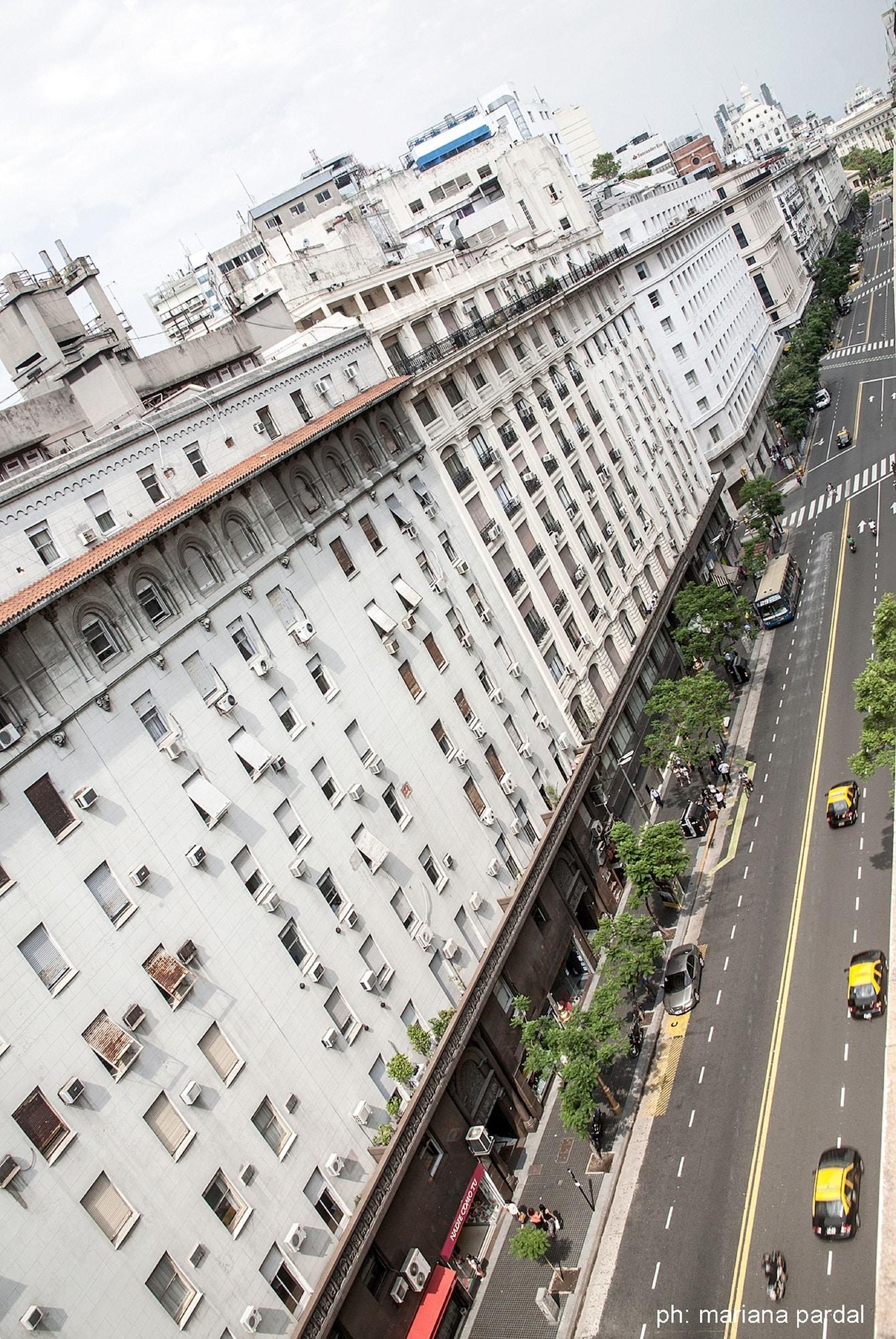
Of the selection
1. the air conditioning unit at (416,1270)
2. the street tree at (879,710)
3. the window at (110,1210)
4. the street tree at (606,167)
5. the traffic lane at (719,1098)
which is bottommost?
the traffic lane at (719,1098)

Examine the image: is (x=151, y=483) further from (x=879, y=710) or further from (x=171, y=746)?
(x=879, y=710)

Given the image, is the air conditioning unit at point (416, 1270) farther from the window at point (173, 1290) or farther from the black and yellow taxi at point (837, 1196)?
the black and yellow taxi at point (837, 1196)

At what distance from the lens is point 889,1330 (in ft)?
83.0

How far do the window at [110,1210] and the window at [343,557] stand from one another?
76.4 feet

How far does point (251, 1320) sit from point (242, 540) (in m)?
23.7

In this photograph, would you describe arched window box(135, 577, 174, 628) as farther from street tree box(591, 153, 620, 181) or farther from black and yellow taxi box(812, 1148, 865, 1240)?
street tree box(591, 153, 620, 181)

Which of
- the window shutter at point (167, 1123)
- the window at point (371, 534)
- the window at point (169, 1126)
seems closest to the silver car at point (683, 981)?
the window at point (371, 534)

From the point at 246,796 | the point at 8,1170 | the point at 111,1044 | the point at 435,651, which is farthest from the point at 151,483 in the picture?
the point at 8,1170

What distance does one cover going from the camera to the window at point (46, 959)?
1034 inches

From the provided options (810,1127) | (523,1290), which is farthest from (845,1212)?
(523,1290)

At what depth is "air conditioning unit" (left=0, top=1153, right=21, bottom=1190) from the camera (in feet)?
79.3

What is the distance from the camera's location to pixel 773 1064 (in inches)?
1513

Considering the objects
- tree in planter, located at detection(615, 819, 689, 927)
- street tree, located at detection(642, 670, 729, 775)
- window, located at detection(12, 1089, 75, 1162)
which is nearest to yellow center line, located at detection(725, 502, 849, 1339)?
tree in planter, located at detection(615, 819, 689, 927)

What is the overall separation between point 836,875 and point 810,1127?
45.3ft
